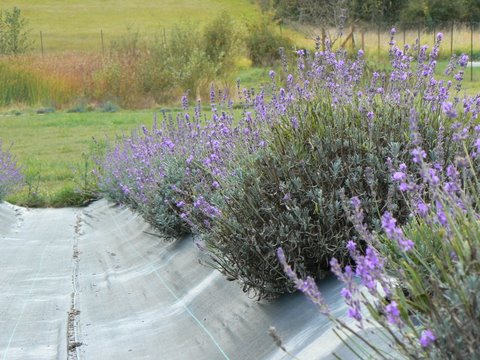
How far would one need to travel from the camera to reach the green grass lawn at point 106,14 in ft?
212

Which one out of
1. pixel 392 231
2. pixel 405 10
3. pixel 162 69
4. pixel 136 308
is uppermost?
pixel 392 231

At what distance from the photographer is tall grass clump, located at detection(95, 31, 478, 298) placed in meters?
4.46

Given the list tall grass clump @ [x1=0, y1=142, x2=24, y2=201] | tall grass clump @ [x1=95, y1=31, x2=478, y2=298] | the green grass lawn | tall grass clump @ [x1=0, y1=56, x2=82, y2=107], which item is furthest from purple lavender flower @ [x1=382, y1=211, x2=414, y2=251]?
the green grass lawn

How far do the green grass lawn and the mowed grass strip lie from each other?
3799 centimetres

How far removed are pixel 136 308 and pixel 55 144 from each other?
13.2m

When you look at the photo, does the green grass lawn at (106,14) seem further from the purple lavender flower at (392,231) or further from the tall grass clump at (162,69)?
the purple lavender flower at (392,231)

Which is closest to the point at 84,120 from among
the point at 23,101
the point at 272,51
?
the point at 23,101

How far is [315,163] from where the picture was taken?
15.2 ft

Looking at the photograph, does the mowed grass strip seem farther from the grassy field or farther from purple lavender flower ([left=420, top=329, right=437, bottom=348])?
purple lavender flower ([left=420, top=329, right=437, bottom=348])

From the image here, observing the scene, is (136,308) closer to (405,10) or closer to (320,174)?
(320,174)

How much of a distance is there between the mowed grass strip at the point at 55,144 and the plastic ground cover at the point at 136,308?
3634mm

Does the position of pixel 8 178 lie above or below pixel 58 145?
above

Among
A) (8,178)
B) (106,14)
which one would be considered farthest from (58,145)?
(106,14)

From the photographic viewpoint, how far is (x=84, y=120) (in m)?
23.0
